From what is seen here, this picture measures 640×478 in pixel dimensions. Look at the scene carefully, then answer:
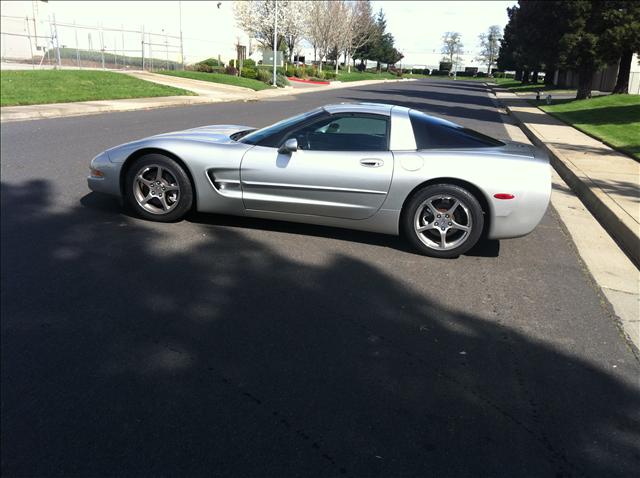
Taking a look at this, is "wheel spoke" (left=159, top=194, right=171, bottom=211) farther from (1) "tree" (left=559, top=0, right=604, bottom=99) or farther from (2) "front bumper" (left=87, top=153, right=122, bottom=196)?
(1) "tree" (left=559, top=0, right=604, bottom=99)

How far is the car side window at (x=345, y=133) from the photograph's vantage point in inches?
201

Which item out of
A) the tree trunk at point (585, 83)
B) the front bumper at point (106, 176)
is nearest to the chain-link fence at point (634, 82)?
the tree trunk at point (585, 83)

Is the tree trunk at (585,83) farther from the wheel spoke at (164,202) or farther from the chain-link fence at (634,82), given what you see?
the wheel spoke at (164,202)

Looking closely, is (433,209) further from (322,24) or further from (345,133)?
(322,24)

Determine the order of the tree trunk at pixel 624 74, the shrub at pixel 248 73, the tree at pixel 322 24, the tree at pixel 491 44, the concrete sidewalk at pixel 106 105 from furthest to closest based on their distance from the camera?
the tree at pixel 491 44 → the tree at pixel 322 24 → the shrub at pixel 248 73 → the tree trunk at pixel 624 74 → the concrete sidewalk at pixel 106 105

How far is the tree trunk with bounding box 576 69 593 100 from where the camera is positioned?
86.6 ft

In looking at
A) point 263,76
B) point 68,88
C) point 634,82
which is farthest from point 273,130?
point 263,76

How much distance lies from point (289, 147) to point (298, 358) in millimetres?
2335

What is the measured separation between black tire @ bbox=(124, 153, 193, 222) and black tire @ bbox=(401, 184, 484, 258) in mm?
2115

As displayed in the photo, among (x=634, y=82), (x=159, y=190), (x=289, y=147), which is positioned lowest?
(x=159, y=190)

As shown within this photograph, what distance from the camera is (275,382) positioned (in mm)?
2932

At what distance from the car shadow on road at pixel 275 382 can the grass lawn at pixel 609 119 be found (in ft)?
29.6

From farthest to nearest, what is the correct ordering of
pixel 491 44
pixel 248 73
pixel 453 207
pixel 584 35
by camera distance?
pixel 491 44 < pixel 248 73 < pixel 584 35 < pixel 453 207

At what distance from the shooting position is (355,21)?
6588 cm
